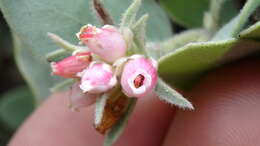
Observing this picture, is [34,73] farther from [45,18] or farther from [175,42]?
[175,42]

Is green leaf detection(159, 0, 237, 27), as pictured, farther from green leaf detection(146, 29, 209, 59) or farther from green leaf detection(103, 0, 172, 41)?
green leaf detection(146, 29, 209, 59)

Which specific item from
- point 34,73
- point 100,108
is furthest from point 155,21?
point 100,108

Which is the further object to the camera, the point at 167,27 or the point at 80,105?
the point at 167,27

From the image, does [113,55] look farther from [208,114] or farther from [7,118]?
[7,118]

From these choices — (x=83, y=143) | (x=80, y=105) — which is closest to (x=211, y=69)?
(x=80, y=105)

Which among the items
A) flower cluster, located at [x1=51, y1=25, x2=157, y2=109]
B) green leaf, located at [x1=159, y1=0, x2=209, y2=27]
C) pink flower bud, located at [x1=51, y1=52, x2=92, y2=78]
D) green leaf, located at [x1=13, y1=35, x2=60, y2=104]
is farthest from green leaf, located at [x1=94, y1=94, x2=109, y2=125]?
green leaf, located at [x1=13, y1=35, x2=60, y2=104]

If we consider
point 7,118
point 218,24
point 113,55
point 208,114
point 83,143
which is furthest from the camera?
point 7,118

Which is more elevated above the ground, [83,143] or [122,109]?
[122,109]
